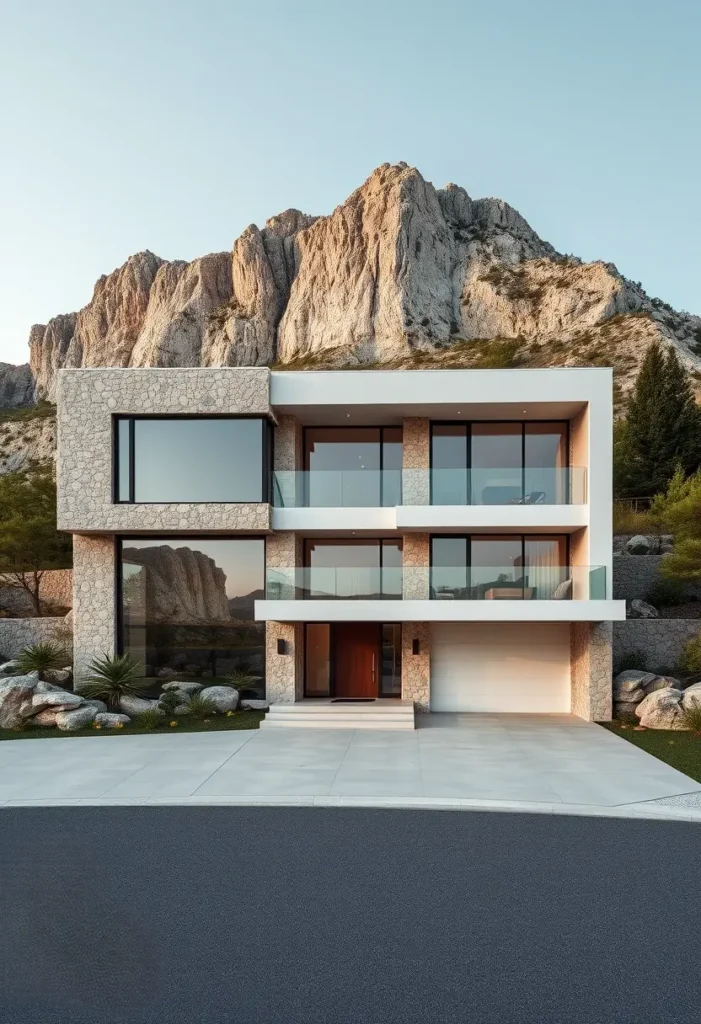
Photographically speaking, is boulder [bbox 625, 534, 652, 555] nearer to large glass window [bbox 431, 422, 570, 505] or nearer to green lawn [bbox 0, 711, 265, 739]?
large glass window [bbox 431, 422, 570, 505]

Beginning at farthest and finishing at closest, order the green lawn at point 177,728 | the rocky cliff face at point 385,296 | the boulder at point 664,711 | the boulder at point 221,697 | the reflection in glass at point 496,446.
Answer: the rocky cliff face at point 385,296, the reflection in glass at point 496,446, the boulder at point 221,697, the boulder at point 664,711, the green lawn at point 177,728

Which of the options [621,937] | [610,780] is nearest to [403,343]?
[610,780]

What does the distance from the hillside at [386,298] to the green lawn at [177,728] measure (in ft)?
153

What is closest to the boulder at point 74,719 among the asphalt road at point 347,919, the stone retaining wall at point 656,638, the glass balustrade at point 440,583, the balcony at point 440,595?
the balcony at point 440,595

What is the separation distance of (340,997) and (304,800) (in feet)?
15.4

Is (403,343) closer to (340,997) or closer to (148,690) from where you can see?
(148,690)

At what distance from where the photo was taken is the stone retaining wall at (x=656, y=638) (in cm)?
1783

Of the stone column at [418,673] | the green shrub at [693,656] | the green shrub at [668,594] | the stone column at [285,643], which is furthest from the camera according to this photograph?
the green shrub at [668,594]

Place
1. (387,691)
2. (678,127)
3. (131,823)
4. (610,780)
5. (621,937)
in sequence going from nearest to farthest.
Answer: (621,937) → (131,823) → (610,780) → (387,691) → (678,127)

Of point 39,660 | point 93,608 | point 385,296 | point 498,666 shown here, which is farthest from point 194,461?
point 385,296

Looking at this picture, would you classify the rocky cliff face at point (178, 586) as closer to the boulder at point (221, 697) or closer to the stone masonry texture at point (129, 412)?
the stone masonry texture at point (129, 412)

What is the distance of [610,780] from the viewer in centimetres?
1015

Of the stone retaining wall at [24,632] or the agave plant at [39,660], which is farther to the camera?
the stone retaining wall at [24,632]

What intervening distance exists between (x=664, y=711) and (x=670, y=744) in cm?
185
